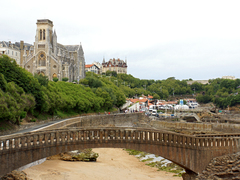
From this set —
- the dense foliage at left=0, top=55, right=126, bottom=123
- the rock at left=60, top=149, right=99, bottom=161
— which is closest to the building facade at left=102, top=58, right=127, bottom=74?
the dense foliage at left=0, top=55, right=126, bottom=123

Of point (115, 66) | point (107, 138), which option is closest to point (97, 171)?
point (107, 138)

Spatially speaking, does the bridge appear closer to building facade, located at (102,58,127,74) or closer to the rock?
the rock

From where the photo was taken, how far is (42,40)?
95.1 metres

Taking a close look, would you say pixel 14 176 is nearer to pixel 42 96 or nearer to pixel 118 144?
pixel 118 144

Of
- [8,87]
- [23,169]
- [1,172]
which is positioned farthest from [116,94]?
[1,172]

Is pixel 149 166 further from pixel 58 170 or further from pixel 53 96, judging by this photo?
pixel 53 96

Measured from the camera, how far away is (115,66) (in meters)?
193

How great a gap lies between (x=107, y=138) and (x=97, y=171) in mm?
9826

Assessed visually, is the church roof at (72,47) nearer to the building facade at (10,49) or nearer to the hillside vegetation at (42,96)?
the building facade at (10,49)

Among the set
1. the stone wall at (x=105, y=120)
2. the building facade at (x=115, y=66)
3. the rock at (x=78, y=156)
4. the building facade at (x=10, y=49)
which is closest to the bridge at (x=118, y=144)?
the stone wall at (x=105, y=120)

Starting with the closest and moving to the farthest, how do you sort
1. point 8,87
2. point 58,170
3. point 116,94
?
point 58,170 → point 8,87 → point 116,94

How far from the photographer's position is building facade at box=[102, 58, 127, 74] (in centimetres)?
19338

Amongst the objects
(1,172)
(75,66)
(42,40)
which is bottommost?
(1,172)

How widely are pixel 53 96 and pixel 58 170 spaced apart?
20004mm
